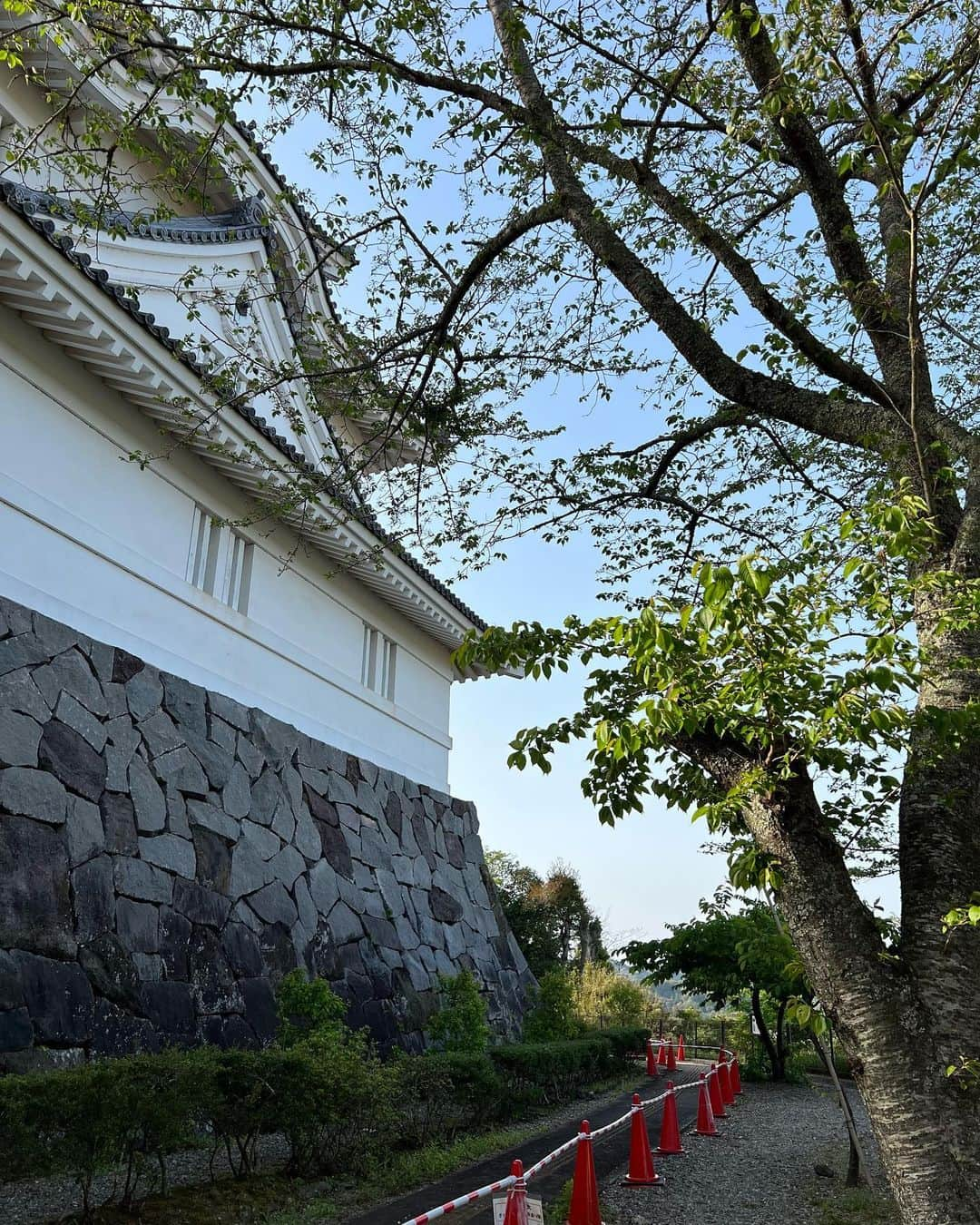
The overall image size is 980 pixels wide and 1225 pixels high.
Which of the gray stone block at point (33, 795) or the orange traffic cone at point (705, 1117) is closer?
the gray stone block at point (33, 795)

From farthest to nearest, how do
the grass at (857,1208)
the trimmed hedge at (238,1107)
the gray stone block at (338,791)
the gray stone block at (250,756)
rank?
the gray stone block at (338,791), the gray stone block at (250,756), the grass at (857,1208), the trimmed hedge at (238,1107)

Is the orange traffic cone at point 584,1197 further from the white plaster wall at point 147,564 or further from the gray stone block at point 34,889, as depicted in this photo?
the white plaster wall at point 147,564

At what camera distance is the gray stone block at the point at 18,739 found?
7.26 m

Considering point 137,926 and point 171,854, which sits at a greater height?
point 171,854

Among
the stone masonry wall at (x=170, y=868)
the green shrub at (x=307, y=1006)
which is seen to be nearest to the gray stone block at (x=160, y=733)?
the stone masonry wall at (x=170, y=868)

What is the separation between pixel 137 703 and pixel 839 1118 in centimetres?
1106

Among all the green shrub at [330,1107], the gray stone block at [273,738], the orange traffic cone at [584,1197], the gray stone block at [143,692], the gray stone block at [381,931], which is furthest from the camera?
the gray stone block at [381,931]

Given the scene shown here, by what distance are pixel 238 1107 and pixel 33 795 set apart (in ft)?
9.44

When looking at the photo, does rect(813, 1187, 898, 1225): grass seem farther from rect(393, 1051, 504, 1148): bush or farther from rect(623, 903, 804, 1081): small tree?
rect(623, 903, 804, 1081): small tree

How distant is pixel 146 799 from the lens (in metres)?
8.67

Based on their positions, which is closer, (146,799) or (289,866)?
(146,799)

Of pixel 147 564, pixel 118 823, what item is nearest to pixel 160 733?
pixel 118 823

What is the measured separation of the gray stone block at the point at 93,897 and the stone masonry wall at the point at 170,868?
0.05ft

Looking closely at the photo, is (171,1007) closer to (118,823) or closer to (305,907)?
(118,823)
